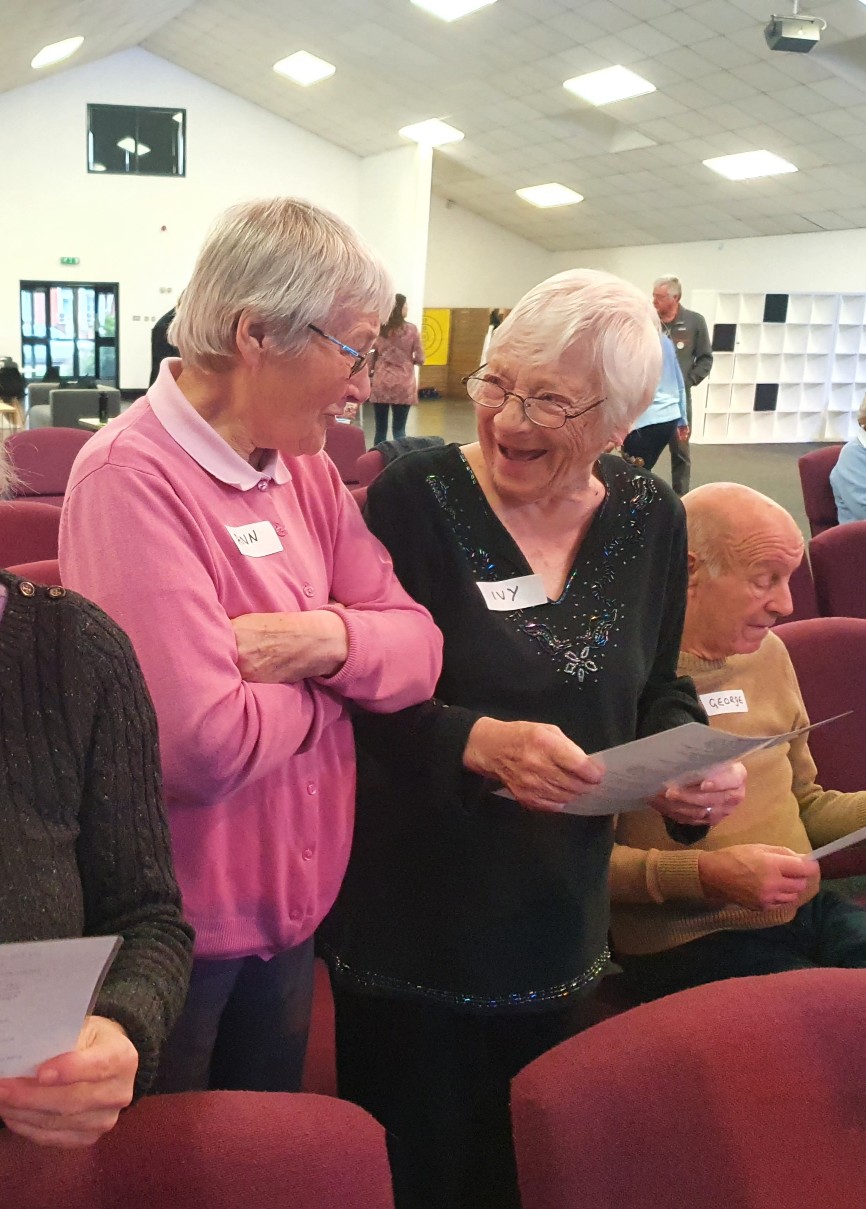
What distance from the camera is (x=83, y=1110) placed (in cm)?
68

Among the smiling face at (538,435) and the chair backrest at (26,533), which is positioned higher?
the smiling face at (538,435)

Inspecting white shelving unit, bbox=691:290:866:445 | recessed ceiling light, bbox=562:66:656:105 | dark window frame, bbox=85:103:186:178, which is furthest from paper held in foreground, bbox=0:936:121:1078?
dark window frame, bbox=85:103:186:178

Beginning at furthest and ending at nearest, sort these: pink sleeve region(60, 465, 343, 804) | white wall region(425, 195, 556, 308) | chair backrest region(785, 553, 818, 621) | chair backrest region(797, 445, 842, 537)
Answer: white wall region(425, 195, 556, 308) < chair backrest region(797, 445, 842, 537) < chair backrest region(785, 553, 818, 621) < pink sleeve region(60, 465, 343, 804)

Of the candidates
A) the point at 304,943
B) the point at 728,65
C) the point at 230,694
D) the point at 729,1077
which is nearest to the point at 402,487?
the point at 230,694

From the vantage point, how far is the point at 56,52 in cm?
1205

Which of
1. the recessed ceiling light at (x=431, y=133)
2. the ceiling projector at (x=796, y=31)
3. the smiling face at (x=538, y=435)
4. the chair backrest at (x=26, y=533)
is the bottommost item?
the chair backrest at (x=26, y=533)

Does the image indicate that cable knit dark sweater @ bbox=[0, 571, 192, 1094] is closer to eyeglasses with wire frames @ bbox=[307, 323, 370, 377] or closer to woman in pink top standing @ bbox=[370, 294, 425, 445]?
eyeglasses with wire frames @ bbox=[307, 323, 370, 377]

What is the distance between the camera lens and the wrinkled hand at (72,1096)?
0.66 metres

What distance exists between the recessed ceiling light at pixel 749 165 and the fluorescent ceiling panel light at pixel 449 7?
4.07m

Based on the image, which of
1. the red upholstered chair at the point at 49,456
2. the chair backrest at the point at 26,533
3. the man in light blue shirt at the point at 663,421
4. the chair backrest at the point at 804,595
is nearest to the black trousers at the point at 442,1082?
the chair backrest at the point at 26,533

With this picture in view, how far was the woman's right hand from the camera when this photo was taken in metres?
1.15

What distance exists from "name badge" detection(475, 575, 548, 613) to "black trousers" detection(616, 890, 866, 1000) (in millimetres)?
725

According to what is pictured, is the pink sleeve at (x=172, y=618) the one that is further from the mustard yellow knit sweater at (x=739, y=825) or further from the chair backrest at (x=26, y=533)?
the chair backrest at (x=26, y=533)

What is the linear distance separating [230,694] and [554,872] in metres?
0.56
